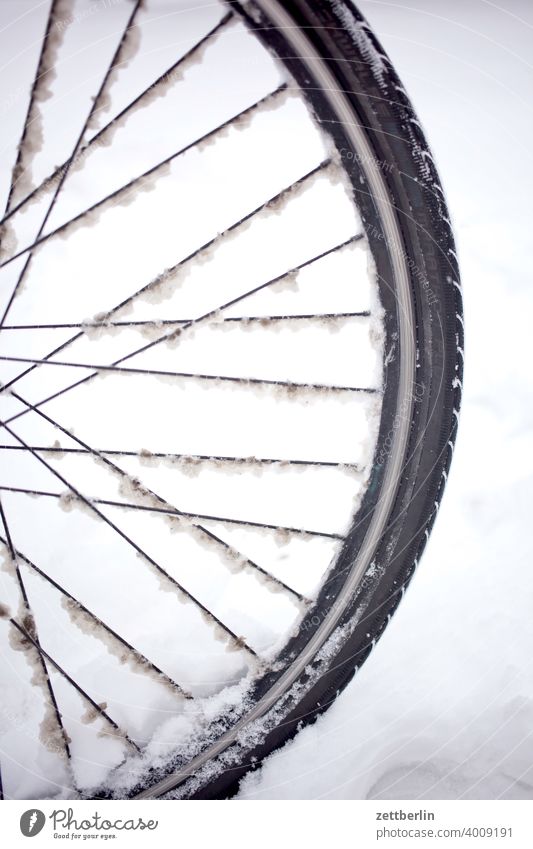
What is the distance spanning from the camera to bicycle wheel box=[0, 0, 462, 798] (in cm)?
70

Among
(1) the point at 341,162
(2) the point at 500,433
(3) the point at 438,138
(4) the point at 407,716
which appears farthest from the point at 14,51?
(4) the point at 407,716

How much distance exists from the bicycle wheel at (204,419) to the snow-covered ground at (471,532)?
18cm

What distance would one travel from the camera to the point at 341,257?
108cm

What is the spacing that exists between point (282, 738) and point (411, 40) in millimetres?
1351
